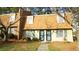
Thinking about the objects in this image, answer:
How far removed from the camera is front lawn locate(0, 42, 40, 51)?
2211 millimetres

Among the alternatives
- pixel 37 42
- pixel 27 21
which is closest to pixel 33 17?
pixel 27 21

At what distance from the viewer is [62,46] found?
221cm

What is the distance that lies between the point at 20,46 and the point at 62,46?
0.46m

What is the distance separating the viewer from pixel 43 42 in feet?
7.30

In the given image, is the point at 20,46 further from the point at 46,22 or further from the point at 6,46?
the point at 46,22

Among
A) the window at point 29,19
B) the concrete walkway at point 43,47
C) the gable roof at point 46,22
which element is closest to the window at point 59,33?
the gable roof at point 46,22

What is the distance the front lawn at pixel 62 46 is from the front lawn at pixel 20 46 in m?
0.15

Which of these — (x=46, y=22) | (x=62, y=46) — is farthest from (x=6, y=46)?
(x=62, y=46)

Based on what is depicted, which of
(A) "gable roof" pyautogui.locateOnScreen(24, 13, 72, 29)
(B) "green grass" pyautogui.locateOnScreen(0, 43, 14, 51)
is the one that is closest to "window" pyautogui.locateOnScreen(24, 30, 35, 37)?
(A) "gable roof" pyautogui.locateOnScreen(24, 13, 72, 29)

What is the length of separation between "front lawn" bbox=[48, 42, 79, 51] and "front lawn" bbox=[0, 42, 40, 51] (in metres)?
0.15

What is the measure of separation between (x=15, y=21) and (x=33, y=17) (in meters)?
0.20

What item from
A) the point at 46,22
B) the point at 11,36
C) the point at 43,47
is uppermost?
the point at 46,22

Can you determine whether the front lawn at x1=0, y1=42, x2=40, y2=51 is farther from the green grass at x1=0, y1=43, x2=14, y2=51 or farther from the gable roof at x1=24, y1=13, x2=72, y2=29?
the gable roof at x1=24, y1=13, x2=72, y2=29
